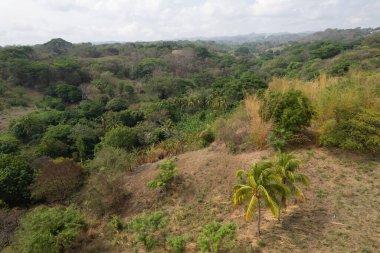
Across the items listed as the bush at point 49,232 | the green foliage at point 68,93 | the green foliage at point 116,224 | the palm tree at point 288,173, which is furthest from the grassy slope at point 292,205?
the green foliage at point 68,93

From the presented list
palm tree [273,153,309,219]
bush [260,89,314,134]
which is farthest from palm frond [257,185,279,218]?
bush [260,89,314,134]

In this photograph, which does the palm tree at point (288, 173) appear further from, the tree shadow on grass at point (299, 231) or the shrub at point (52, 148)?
the shrub at point (52, 148)

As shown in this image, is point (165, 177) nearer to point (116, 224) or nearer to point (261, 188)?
point (116, 224)

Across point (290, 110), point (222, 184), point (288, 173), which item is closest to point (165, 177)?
point (222, 184)

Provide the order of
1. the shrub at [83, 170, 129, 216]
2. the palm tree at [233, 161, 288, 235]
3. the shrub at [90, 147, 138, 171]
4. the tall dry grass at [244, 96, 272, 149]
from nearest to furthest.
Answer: the palm tree at [233, 161, 288, 235]
the shrub at [83, 170, 129, 216]
the shrub at [90, 147, 138, 171]
the tall dry grass at [244, 96, 272, 149]

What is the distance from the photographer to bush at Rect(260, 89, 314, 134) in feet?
57.3

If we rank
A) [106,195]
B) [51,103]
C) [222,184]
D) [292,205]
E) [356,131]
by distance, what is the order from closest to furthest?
[292,205] → [356,131] → [222,184] → [106,195] → [51,103]

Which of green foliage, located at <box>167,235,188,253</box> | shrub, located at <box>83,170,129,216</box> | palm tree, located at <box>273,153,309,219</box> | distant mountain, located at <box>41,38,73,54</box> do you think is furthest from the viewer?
distant mountain, located at <box>41,38,73,54</box>

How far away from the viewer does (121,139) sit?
88.4 feet

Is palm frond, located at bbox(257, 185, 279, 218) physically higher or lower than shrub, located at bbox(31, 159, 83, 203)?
higher

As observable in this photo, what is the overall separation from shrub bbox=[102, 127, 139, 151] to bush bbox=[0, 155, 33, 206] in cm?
745

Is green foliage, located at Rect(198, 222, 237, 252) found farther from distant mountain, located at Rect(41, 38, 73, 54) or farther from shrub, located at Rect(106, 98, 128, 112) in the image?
distant mountain, located at Rect(41, 38, 73, 54)

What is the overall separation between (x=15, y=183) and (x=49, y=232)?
7678 millimetres

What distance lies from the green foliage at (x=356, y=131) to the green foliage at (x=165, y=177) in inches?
315
